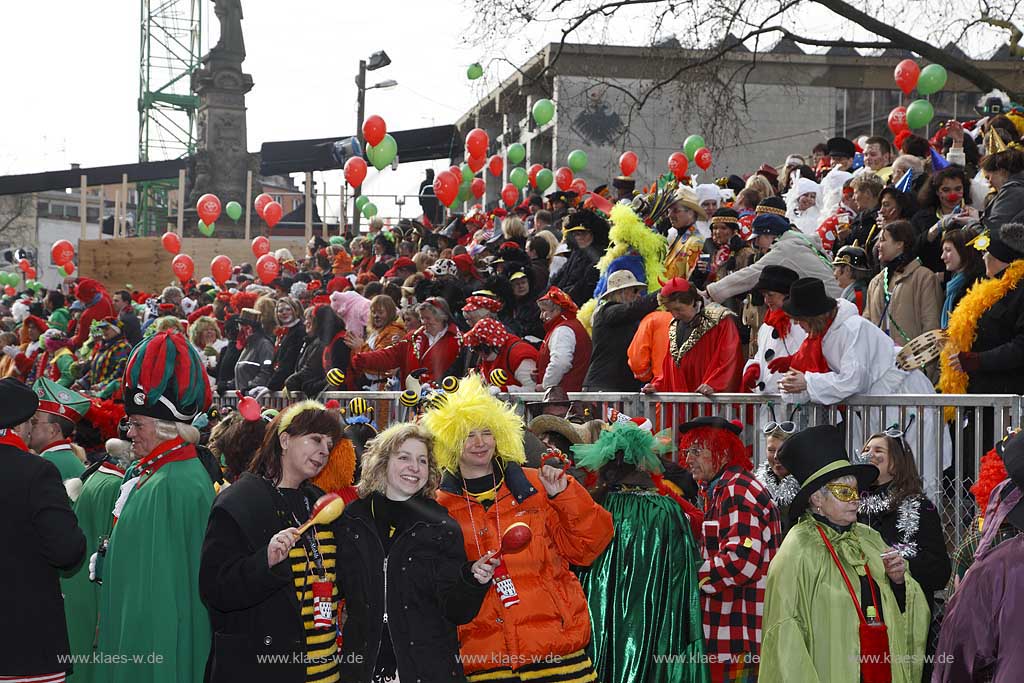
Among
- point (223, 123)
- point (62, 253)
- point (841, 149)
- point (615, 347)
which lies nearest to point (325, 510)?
point (615, 347)

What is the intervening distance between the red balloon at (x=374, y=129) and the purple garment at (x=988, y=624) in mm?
16984

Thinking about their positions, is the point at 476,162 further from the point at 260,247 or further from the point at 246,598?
the point at 246,598

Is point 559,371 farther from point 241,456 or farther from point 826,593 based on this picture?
Answer: point 826,593

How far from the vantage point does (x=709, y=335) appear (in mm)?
8289

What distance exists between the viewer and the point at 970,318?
7328 mm

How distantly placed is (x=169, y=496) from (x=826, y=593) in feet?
9.16

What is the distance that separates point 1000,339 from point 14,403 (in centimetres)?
548

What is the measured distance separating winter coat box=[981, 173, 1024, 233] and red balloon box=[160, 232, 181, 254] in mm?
20708

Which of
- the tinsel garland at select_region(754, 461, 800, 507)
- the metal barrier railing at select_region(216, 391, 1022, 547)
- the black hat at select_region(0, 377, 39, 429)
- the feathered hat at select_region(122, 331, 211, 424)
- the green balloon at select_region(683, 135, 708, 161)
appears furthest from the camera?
the green balloon at select_region(683, 135, 708, 161)

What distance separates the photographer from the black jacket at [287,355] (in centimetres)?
1202

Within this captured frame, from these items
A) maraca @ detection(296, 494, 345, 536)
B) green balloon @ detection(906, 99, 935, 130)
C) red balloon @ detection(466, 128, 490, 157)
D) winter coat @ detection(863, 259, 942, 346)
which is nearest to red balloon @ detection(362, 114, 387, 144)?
red balloon @ detection(466, 128, 490, 157)

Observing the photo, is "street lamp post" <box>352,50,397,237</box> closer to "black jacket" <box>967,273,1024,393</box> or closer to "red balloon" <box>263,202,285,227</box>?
"red balloon" <box>263,202,285,227</box>

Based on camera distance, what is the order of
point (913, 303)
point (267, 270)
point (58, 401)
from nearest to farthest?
point (58, 401), point (913, 303), point (267, 270)

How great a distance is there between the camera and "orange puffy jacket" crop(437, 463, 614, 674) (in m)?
5.04
